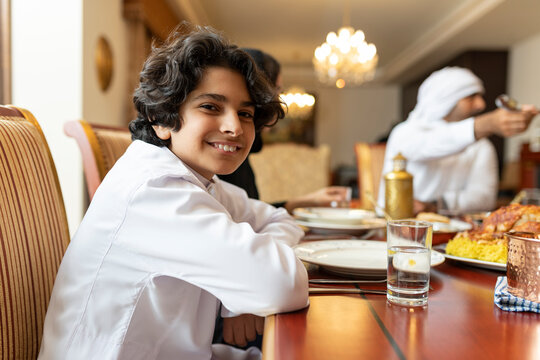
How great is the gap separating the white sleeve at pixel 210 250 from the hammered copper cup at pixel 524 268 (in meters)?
0.31

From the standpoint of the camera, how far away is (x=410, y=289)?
2.31 feet

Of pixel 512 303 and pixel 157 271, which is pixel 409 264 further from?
pixel 157 271

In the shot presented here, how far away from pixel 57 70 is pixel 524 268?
10.4 ft

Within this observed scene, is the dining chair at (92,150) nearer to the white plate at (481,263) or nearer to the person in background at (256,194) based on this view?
the person in background at (256,194)

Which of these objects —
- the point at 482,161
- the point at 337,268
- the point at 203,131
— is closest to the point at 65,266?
the point at 203,131

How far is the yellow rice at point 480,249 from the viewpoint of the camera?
91 cm

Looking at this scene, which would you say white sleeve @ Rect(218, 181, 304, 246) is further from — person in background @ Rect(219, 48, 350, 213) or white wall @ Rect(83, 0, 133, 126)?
white wall @ Rect(83, 0, 133, 126)

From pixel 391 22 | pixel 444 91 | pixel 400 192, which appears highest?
pixel 391 22

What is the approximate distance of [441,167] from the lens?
2.47 meters

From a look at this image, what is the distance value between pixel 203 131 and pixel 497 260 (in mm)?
623

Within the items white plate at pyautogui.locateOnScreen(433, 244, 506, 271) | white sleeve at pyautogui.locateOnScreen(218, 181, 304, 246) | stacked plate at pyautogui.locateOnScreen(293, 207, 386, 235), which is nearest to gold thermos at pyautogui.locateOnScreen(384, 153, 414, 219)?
stacked plate at pyautogui.locateOnScreen(293, 207, 386, 235)

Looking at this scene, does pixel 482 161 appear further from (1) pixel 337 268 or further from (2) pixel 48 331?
(2) pixel 48 331

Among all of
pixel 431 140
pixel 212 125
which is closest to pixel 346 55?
pixel 431 140

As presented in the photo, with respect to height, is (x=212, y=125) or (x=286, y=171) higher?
(x=212, y=125)
